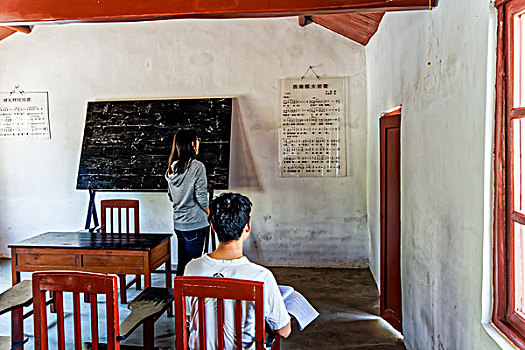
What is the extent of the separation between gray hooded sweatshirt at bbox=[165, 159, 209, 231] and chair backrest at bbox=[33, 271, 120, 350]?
1.73m

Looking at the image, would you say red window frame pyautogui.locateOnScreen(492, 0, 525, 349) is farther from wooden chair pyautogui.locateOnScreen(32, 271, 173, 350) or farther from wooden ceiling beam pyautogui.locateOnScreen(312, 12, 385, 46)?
wooden ceiling beam pyautogui.locateOnScreen(312, 12, 385, 46)

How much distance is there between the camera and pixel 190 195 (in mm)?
3578

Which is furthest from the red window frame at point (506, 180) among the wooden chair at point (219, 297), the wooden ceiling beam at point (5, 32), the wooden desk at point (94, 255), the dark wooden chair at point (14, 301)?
the wooden ceiling beam at point (5, 32)

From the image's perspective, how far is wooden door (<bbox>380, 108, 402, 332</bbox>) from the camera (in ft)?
11.5

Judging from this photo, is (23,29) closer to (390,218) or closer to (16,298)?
(16,298)

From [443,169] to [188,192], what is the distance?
1.98 meters

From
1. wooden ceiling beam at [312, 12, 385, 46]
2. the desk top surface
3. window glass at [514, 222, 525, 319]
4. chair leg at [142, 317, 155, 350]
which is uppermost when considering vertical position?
wooden ceiling beam at [312, 12, 385, 46]

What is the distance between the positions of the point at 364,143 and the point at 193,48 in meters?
2.28

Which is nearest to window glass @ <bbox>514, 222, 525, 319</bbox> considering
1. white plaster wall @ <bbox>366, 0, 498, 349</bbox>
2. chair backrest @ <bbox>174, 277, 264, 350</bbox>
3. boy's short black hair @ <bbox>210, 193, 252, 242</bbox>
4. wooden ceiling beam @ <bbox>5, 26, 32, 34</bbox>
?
white plaster wall @ <bbox>366, 0, 498, 349</bbox>

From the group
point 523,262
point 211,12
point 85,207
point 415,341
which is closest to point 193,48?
point 85,207

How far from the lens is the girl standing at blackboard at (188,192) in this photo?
139 inches

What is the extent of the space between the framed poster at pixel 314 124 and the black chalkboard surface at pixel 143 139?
68cm

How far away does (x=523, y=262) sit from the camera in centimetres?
156

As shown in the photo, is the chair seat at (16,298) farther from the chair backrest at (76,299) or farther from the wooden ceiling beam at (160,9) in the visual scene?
the wooden ceiling beam at (160,9)
